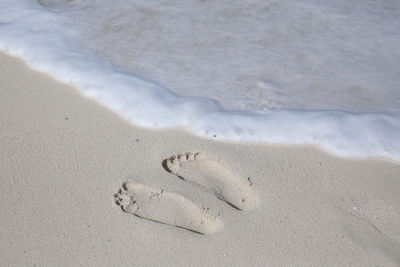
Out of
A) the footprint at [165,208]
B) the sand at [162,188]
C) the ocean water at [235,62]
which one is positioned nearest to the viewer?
the sand at [162,188]

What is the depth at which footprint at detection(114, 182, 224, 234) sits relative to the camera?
5.39ft

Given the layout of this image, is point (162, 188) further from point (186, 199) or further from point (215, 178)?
point (215, 178)

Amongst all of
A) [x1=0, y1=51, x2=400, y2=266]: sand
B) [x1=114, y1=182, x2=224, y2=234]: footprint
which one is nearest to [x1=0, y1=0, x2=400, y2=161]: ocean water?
[x1=0, y1=51, x2=400, y2=266]: sand

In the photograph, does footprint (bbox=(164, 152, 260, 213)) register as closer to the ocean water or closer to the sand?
the sand

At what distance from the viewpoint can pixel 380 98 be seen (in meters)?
2.29

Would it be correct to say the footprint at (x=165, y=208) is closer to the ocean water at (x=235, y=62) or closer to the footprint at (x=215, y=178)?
the footprint at (x=215, y=178)

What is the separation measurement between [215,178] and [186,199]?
0.50 ft

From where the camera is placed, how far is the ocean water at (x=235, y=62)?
79.9 inches

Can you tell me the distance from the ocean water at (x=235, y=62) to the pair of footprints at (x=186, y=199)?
0.19 m

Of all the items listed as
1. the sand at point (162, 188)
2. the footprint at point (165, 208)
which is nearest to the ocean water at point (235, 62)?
the sand at point (162, 188)

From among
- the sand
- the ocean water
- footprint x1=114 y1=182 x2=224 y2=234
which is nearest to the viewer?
the sand

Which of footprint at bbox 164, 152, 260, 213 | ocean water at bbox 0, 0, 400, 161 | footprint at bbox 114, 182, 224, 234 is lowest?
footprint at bbox 114, 182, 224, 234

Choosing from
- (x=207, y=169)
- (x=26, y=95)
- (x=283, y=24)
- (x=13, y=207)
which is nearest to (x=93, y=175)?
(x=13, y=207)

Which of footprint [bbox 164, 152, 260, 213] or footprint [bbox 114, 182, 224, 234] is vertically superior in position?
footprint [bbox 164, 152, 260, 213]
